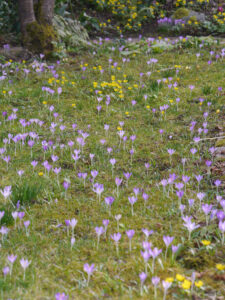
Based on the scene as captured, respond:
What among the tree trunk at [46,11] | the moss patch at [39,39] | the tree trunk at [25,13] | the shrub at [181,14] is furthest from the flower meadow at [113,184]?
the shrub at [181,14]

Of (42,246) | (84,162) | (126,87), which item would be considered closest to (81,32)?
(126,87)

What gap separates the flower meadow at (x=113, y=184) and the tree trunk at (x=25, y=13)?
35.6 inches

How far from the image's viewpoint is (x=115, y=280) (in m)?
2.31

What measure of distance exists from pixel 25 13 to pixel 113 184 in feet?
18.8

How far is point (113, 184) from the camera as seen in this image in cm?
363

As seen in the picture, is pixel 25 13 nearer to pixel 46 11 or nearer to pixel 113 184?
pixel 46 11

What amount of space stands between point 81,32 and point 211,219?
8248mm

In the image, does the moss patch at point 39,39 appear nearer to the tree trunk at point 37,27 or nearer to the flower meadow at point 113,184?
the tree trunk at point 37,27

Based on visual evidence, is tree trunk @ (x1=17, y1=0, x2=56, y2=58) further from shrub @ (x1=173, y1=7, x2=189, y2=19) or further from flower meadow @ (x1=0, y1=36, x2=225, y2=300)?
shrub @ (x1=173, y1=7, x2=189, y2=19)

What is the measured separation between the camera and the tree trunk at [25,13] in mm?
7895

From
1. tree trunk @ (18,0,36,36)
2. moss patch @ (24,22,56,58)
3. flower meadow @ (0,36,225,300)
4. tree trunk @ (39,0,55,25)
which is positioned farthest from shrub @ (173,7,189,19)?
tree trunk @ (18,0,36,36)

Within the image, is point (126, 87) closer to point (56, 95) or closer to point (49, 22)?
point (56, 95)

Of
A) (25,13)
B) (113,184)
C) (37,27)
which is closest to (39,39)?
(37,27)

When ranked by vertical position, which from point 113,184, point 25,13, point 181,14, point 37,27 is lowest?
point 113,184
